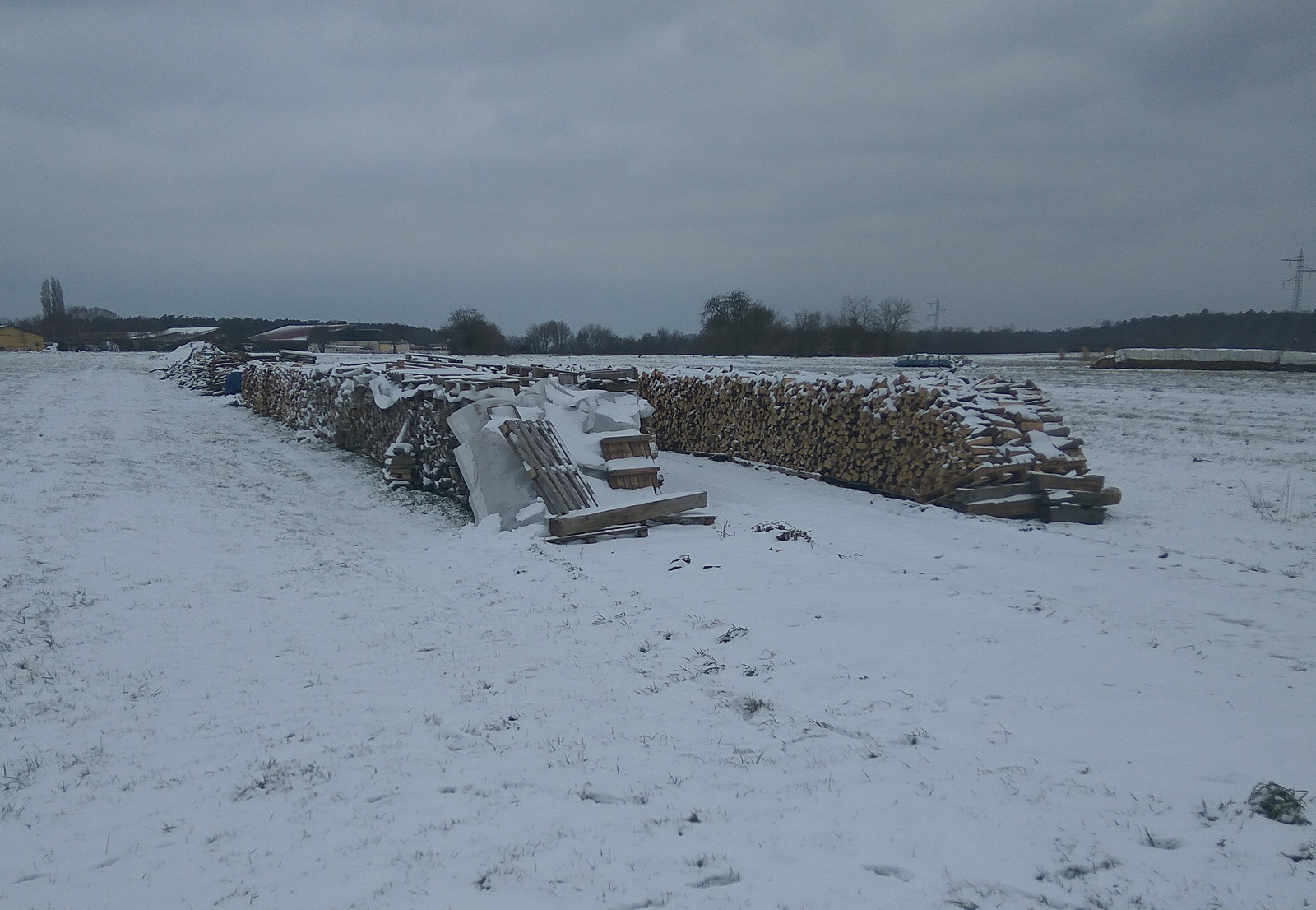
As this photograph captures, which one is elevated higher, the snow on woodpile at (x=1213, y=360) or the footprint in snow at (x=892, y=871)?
the snow on woodpile at (x=1213, y=360)

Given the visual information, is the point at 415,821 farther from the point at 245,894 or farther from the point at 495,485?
the point at 495,485

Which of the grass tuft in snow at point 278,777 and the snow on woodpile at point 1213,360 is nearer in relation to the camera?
the grass tuft in snow at point 278,777

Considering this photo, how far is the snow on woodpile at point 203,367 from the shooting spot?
95.5ft

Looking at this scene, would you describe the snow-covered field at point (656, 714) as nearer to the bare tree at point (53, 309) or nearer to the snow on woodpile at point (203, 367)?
the snow on woodpile at point (203, 367)

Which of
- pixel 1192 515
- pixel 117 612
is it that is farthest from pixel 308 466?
pixel 1192 515

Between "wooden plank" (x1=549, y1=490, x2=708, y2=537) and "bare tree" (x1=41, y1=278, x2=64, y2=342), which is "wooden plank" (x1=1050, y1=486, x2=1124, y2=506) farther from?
"bare tree" (x1=41, y1=278, x2=64, y2=342)

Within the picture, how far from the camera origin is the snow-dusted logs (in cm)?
1082

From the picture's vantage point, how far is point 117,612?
5.82 m

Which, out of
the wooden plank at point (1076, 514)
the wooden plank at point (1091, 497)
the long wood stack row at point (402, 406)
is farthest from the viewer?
the long wood stack row at point (402, 406)

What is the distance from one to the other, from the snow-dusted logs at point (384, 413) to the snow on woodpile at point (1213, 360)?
31388 millimetres

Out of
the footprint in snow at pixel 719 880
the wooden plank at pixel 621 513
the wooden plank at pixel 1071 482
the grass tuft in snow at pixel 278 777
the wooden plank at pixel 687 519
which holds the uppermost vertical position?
the wooden plank at pixel 1071 482

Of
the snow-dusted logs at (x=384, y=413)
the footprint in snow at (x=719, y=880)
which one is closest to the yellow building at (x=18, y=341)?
the snow-dusted logs at (x=384, y=413)

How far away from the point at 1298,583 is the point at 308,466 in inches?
536

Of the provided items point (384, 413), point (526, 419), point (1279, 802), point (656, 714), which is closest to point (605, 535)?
point (526, 419)
